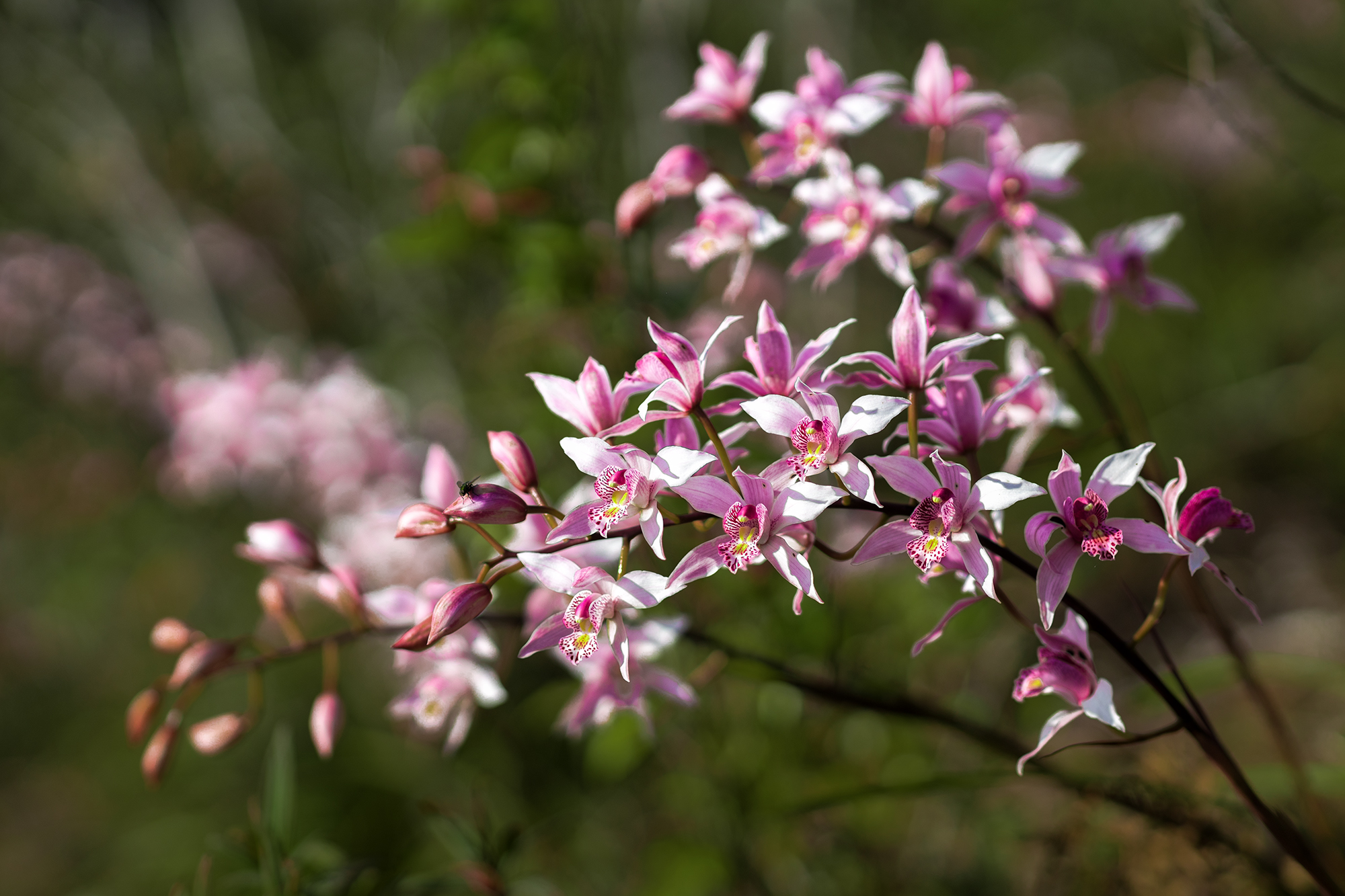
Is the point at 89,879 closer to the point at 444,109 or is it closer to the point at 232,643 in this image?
the point at 232,643

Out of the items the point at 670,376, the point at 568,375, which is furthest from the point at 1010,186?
the point at 568,375

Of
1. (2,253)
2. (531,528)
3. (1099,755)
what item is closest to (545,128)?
(531,528)

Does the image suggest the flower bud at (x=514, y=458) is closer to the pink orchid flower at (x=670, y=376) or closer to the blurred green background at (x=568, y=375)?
the pink orchid flower at (x=670, y=376)

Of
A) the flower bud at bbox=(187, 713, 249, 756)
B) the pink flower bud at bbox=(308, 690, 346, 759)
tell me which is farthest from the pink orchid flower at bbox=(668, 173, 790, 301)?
the flower bud at bbox=(187, 713, 249, 756)

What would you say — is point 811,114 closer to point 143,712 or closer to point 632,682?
point 632,682

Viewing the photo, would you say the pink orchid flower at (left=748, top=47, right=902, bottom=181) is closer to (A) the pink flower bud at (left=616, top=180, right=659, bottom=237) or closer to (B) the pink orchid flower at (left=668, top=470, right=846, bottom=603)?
(A) the pink flower bud at (left=616, top=180, right=659, bottom=237)

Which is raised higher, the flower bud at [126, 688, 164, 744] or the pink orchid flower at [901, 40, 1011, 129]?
the pink orchid flower at [901, 40, 1011, 129]
